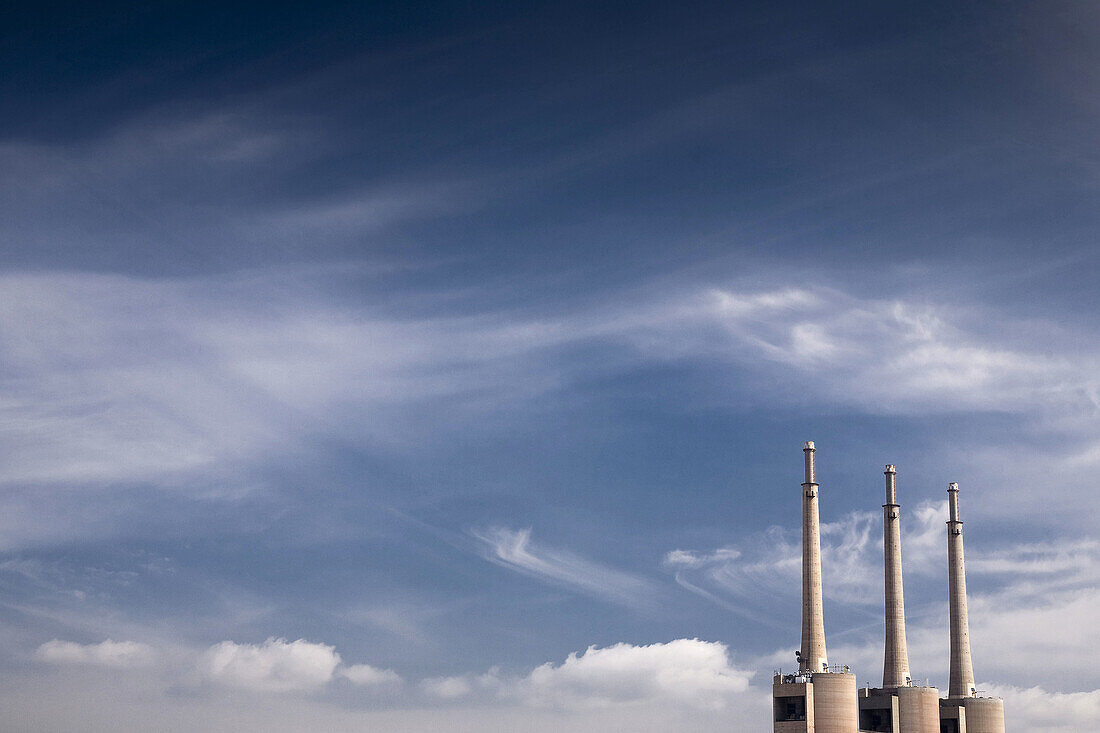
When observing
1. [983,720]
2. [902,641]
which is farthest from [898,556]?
[983,720]

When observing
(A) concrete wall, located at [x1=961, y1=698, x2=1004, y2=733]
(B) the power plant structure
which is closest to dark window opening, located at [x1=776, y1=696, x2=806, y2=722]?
(B) the power plant structure

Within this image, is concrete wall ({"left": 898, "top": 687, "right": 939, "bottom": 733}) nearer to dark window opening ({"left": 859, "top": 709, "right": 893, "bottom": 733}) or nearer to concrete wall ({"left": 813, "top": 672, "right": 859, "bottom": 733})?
dark window opening ({"left": 859, "top": 709, "right": 893, "bottom": 733})

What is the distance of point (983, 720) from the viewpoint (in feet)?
637

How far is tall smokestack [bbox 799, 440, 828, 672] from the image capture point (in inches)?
7028

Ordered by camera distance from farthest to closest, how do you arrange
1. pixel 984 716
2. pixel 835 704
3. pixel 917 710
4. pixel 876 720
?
pixel 984 716
pixel 876 720
pixel 917 710
pixel 835 704

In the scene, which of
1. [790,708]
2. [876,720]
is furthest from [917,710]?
[790,708]

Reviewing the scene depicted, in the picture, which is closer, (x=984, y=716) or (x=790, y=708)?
(x=790, y=708)

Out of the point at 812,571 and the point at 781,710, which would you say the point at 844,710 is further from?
the point at 812,571

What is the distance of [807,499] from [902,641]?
26.2 meters

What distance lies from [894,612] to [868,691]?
507 inches

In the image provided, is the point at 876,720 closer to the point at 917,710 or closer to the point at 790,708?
the point at 917,710

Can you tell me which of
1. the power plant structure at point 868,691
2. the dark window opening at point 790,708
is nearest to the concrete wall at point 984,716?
the power plant structure at point 868,691

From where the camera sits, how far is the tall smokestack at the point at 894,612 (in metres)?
189

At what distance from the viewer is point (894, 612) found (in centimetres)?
19412
